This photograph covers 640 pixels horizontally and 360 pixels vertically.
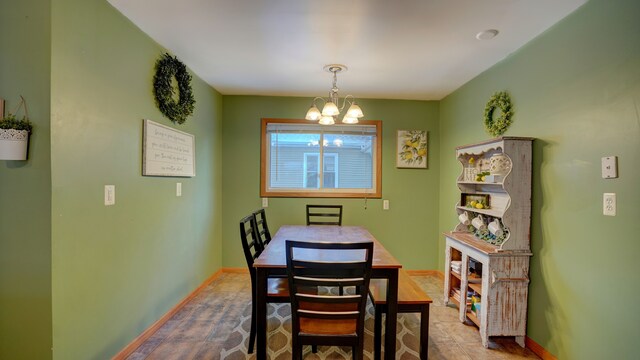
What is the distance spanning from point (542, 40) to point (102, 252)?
11.1 feet

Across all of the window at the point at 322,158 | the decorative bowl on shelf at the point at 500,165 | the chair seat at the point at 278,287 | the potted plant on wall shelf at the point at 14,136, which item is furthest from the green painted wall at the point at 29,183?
the decorative bowl on shelf at the point at 500,165

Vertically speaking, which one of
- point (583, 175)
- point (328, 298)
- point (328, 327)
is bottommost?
point (328, 327)

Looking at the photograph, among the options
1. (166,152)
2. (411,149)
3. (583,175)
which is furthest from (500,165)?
(166,152)

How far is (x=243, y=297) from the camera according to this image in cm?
299

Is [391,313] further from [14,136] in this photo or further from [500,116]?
[14,136]

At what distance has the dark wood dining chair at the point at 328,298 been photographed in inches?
58.6

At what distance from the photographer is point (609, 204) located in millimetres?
1597

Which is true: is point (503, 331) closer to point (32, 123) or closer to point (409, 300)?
point (409, 300)

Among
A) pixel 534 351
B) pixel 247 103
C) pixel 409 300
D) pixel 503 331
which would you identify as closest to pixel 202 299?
pixel 409 300

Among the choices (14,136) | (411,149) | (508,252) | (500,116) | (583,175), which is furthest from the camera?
(411,149)

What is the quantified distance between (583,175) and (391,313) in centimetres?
147

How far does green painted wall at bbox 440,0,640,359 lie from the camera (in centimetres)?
151

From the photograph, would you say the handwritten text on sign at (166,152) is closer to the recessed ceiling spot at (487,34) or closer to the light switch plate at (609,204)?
the recessed ceiling spot at (487,34)

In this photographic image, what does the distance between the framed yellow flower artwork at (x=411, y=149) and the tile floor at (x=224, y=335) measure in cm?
169
